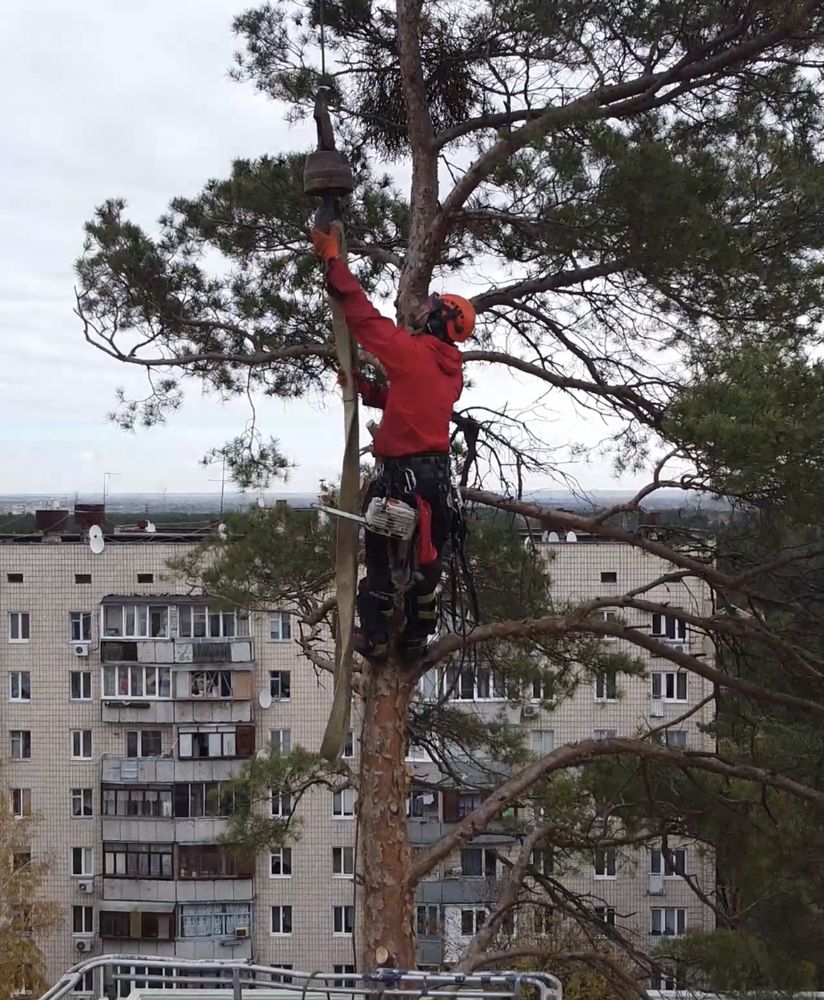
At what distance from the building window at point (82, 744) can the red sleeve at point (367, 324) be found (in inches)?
676

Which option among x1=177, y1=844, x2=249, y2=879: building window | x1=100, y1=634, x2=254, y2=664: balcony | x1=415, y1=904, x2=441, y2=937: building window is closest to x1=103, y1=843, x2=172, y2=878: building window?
x1=177, y1=844, x2=249, y2=879: building window

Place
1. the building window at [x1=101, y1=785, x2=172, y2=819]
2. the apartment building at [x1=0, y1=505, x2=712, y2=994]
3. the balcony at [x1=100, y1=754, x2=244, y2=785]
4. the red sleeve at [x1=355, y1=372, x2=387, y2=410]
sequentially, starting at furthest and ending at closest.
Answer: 1. the building window at [x1=101, y1=785, x2=172, y2=819]
2. the balcony at [x1=100, y1=754, x2=244, y2=785]
3. the apartment building at [x1=0, y1=505, x2=712, y2=994]
4. the red sleeve at [x1=355, y1=372, x2=387, y2=410]

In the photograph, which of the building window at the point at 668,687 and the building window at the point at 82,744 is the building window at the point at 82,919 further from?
the building window at the point at 668,687

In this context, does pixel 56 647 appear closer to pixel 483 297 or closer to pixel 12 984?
pixel 12 984

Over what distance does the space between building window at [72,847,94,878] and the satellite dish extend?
477cm

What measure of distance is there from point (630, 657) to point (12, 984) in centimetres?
1152

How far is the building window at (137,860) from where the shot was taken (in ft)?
64.2

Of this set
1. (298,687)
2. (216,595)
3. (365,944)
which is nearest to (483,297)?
(216,595)

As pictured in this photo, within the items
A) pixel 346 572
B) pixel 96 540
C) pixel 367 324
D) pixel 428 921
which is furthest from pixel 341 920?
pixel 367 324

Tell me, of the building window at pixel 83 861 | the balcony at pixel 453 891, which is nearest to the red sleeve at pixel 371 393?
the balcony at pixel 453 891

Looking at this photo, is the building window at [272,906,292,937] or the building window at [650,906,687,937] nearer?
the building window at [650,906,687,937]

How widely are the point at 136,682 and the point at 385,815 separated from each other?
14548mm

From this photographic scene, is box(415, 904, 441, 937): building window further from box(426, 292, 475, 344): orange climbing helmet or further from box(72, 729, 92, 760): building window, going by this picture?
box(426, 292, 475, 344): orange climbing helmet

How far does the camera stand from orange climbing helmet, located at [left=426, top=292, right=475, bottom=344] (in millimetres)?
4668
